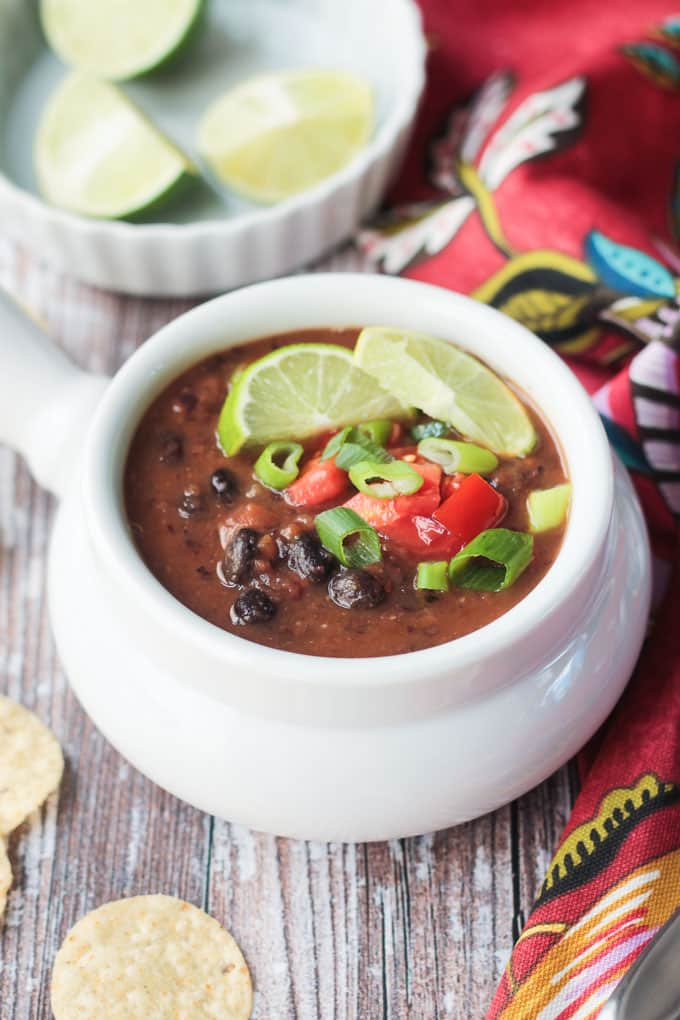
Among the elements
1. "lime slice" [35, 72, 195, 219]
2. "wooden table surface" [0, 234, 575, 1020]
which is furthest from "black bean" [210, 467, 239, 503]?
"lime slice" [35, 72, 195, 219]

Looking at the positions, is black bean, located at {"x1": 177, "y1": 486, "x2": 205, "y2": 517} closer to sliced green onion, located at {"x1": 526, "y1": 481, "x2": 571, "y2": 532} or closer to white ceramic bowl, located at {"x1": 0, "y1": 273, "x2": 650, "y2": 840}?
white ceramic bowl, located at {"x1": 0, "y1": 273, "x2": 650, "y2": 840}

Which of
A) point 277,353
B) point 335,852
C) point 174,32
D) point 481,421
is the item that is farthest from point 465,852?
point 174,32

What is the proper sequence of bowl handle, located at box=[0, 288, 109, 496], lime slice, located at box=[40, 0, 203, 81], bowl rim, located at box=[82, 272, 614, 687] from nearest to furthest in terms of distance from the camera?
bowl rim, located at box=[82, 272, 614, 687]
bowl handle, located at box=[0, 288, 109, 496]
lime slice, located at box=[40, 0, 203, 81]

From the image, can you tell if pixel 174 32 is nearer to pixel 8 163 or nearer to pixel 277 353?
pixel 8 163

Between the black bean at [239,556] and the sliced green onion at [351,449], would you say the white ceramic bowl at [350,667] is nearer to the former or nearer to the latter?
Result: the black bean at [239,556]

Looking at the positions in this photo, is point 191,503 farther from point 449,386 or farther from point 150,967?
point 150,967

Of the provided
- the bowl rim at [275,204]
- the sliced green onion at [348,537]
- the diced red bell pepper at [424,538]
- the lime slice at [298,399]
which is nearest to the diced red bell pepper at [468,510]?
the diced red bell pepper at [424,538]

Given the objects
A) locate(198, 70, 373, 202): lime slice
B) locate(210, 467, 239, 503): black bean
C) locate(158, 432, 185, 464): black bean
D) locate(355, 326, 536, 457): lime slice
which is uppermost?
locate(355, 326, 536, 457): lime slice
